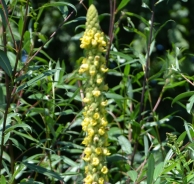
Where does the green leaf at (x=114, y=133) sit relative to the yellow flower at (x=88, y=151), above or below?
below

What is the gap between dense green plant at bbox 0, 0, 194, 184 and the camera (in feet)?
5.14

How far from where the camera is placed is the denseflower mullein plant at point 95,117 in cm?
152

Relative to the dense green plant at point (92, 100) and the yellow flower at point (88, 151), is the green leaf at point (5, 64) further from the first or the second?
the yellow flower at point (88, 151)

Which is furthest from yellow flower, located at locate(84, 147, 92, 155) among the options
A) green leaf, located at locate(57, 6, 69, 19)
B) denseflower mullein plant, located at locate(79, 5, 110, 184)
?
green leaf, located at locate(57, 6, 69, 19)

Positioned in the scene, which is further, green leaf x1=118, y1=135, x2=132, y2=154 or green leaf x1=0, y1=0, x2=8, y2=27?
green leaf x1=118, y1=135, x2=132, y2=154

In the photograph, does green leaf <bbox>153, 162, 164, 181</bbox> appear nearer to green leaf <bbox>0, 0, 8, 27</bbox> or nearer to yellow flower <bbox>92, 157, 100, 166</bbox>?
yellow flower <bbox>92, 157, 100, 166</bbox>

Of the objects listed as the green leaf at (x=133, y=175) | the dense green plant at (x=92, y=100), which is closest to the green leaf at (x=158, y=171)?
the dense green plant at (x=92, y=100)

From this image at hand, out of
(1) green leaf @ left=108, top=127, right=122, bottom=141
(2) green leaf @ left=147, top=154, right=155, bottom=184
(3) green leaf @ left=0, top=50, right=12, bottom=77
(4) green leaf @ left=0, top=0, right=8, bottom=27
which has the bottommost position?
(1) green leaf @ left=108, top=127, right=122, bottom=141

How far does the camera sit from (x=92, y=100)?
5.06 feet

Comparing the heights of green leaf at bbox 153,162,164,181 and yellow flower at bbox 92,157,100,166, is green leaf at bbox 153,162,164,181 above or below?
below

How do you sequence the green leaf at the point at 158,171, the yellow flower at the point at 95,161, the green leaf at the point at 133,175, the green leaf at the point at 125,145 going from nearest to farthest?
the yellow flower at the point at 95,161
the green leaf at the point at 158,171
the green leaf at the point at 133,175
the green leaf at the point at 125,145

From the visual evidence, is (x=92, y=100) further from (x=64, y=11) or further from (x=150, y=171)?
(x=64, y=11)

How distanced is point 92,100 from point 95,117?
0.17 feet

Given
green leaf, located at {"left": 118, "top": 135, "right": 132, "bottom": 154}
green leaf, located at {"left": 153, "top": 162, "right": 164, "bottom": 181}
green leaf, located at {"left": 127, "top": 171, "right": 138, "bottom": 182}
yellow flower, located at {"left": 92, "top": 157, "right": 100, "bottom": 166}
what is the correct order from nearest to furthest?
yellow flower, located at {"left": 92, "top": 157, "right": 100, "bottom": 166} < green leaf, located at {"left": 153, "top": 162, "right": 164, "bottom": 181} < green leaf, located at {"left": 127, "top": 171, "right": 138, "bottom": 182} < green leaf, located at {"left": 118, "top": 135, "right": 132, "bottom": 154}
